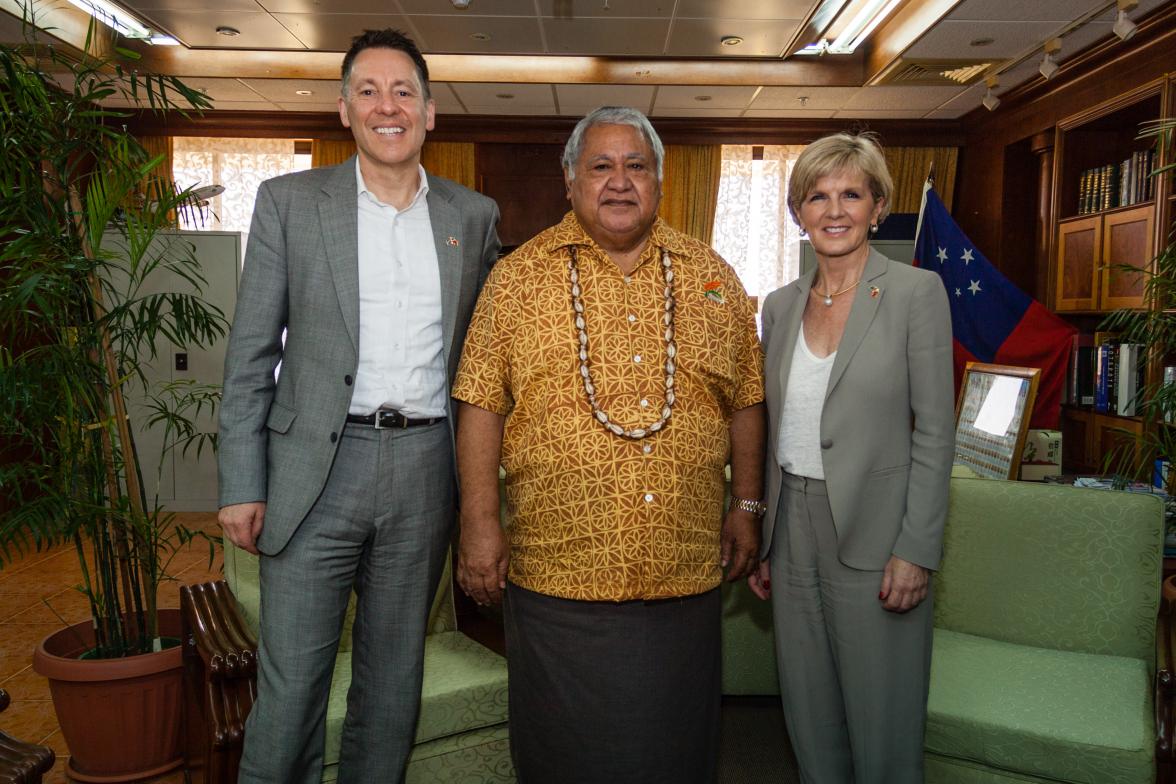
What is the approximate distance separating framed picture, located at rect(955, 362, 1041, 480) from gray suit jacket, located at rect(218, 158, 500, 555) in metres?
2.17

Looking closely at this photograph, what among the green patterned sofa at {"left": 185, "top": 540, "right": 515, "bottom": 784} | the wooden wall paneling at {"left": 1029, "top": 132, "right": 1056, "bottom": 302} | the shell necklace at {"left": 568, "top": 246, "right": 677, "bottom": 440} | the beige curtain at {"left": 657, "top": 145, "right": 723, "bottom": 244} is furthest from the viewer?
the beige curtain at {"left": 657, "top": 145, "right": 723, "bottom": 244}

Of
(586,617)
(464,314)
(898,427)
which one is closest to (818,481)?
(898,427)

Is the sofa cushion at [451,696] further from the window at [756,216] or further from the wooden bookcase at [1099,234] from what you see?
the window at [756,216]

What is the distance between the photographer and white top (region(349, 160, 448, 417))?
1810 mm

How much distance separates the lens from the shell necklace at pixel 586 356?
167cm

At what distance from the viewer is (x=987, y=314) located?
5.14 metres

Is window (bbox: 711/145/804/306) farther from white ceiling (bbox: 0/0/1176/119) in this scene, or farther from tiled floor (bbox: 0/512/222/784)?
tiled floor (bbox: 0/512/222/784)

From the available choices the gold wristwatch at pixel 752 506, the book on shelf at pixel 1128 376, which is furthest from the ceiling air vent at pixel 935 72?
the gold wristwatch at pixel 752 506

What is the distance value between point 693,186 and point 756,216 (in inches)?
27.2

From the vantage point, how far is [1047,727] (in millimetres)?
2020

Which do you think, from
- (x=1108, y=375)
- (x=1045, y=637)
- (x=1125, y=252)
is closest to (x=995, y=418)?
(x=1045, y=637)

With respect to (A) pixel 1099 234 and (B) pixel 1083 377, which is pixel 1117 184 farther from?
(B) pixel 1083 377

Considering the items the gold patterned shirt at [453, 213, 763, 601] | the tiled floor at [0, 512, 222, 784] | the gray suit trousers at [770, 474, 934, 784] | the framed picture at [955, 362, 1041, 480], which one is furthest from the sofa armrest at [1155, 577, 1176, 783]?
the tiled floor at [0, 512, 222, 784]

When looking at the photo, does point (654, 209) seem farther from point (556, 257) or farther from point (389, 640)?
point (389, 640)
